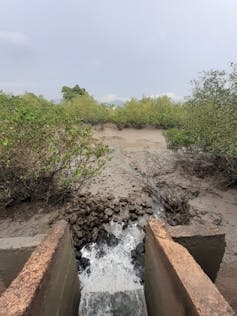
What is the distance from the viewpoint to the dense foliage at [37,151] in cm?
560

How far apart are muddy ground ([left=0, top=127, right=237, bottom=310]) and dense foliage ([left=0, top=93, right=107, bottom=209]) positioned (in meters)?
0.51

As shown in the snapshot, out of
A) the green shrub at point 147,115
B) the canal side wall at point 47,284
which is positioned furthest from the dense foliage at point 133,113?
the canal side wall at point 47,284

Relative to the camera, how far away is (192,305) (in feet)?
7.06

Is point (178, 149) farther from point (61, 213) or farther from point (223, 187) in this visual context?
point (61, 213)

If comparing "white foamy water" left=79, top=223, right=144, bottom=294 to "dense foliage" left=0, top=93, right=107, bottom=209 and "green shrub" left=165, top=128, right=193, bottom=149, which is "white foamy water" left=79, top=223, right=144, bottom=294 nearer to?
"dense foliage" left=0, top=93, right=107, bottom=209

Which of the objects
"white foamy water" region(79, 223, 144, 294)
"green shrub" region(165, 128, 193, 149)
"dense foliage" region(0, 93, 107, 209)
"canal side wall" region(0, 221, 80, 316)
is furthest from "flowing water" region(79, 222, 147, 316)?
"green shrub" region(165, 128, 193, 149)

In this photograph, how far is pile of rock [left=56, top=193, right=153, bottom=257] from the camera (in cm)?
564

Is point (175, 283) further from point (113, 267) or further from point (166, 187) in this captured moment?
point (166, 187)

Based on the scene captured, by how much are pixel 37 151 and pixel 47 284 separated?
3538 millimetres

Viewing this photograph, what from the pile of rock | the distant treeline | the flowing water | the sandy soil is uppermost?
the distant treeline

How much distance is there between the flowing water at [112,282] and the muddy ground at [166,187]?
1199 millimetres

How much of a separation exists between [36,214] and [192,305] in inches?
180

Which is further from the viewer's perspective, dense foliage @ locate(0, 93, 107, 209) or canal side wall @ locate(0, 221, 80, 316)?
dense foliage @ locate(0, 93, 107, 209)

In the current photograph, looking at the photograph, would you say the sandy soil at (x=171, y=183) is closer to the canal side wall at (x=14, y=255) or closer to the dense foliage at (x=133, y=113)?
the dense foliage at (x=133, y=113)
